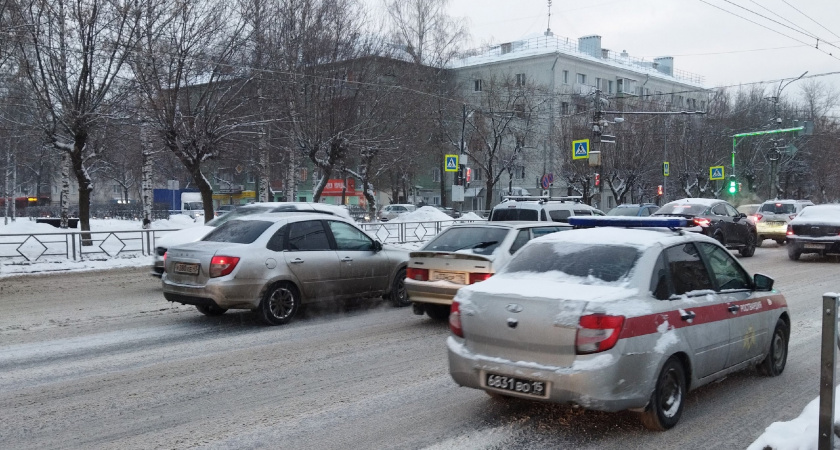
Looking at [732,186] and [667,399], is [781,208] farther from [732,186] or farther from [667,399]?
[667,399]

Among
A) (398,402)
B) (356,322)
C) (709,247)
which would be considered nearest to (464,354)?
(398,402)

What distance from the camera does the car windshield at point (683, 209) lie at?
21.4 m

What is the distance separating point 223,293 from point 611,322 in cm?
595

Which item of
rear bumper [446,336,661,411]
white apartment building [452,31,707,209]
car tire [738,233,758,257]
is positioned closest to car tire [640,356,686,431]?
rear bumper [446,336,661,411]

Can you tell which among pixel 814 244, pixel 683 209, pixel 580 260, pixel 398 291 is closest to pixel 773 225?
pixel 683 209

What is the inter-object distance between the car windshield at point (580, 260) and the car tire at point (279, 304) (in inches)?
185

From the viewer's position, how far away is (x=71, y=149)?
22984mm

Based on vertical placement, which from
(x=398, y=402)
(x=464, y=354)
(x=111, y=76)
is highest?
(x=111, y=76)

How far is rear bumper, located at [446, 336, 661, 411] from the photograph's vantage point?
16.5 feet

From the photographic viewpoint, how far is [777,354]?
7.20m

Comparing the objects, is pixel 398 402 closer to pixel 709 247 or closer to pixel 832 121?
pixel 709 247

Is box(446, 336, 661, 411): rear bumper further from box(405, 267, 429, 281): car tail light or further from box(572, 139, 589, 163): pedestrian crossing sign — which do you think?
box(572, 139, 589, 163): pedestrian crossing sign

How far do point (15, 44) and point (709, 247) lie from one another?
734 inches

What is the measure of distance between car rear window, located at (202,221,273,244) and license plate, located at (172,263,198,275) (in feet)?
2.26
